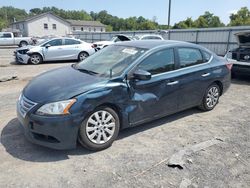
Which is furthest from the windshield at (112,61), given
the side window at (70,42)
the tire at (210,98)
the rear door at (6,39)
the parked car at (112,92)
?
the rear door at (6,39)

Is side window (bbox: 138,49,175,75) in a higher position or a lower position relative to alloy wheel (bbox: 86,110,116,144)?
higher

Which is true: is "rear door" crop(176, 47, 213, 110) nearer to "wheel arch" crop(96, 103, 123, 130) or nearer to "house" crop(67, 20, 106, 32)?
"wheel arch" crop(96, 103, 123, 130)

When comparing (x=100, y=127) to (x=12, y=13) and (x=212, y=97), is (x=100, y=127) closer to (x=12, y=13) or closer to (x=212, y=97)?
(x=212, y=97)

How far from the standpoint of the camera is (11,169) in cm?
311

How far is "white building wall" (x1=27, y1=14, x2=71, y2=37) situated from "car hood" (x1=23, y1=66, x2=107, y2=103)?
52766mm

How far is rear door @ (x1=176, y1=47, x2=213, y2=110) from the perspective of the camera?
4535 mm

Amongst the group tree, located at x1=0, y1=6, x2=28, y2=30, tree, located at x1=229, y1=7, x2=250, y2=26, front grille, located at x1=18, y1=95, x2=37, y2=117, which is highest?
tree, located at x1=0, y1=6, x2=28, y2=30

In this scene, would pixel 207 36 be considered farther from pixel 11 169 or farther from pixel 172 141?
pixel 11 169

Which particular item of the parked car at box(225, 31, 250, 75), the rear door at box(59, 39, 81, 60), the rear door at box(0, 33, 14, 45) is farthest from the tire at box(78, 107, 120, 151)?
the rear door at box(0, 33, 14, 45)

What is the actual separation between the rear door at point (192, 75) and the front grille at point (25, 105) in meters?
2.47

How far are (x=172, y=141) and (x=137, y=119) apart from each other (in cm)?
66

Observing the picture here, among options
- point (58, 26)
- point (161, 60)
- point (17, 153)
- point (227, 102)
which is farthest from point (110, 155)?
point (58, 26)

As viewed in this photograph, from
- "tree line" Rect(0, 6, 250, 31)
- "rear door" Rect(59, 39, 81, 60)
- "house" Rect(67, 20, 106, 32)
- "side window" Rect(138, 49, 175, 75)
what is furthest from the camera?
"house" Rect(67, 20, 106, 32)

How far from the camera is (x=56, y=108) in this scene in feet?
10.6
